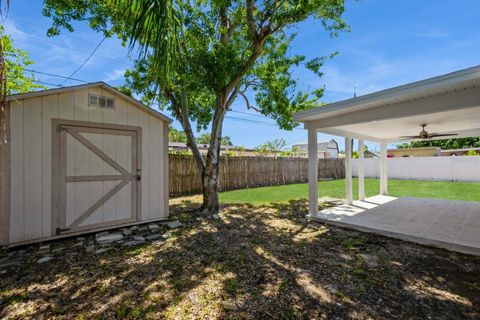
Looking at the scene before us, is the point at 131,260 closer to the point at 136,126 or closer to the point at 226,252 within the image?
the point at 226,252

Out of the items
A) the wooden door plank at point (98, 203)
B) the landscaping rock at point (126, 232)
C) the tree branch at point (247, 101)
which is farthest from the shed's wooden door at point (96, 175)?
the tree branch at point (247, 101)

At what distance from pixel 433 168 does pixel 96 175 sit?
17.1 metres

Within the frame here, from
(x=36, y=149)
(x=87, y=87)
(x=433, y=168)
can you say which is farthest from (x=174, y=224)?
(x=433, y=168)

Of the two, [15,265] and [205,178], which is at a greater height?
[205,178]

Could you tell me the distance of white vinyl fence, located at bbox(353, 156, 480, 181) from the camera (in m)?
12.3

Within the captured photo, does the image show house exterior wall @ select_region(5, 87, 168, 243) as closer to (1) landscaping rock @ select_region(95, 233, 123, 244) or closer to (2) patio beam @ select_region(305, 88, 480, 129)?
(1) landscaping rock @ select_region(95, 233, 123, 244)

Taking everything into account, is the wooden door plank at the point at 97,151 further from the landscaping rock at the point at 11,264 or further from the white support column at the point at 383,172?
the white support column at the point at 383,172

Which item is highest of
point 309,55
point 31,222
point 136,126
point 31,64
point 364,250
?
point 31,64

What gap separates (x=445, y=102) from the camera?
3.55 meters

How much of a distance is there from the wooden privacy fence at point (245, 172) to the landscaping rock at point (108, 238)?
431cm

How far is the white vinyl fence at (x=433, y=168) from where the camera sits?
12.3 meters

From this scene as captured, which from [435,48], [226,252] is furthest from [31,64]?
[435,48]

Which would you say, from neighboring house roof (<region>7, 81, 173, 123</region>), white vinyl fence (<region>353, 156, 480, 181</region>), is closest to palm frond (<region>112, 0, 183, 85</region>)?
neighboring house roof (<region>7, 81, 173, 123</region>)

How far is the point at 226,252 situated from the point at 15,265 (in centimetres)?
290
